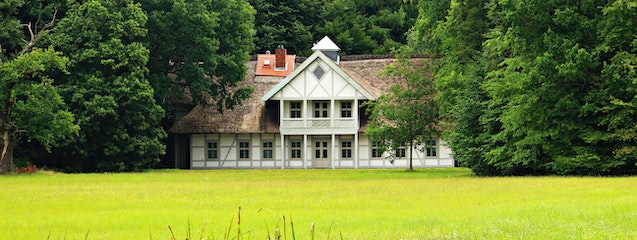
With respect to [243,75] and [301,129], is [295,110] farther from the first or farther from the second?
[243,75]

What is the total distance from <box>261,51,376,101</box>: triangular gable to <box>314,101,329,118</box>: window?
262cm

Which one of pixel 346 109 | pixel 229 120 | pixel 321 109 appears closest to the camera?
pixel 346 109

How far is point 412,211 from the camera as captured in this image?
18.5 meters

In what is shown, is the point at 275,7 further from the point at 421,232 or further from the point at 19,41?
the point at 421,232

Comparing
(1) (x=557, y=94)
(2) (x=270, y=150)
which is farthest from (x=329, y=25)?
(1) (x=557, y=94)

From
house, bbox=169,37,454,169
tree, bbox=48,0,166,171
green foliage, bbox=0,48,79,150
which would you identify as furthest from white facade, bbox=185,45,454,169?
green foliage, bbox=0,48,79,150

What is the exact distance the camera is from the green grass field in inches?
559

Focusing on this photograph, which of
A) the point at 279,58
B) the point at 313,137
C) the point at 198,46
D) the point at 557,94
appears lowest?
the point at 313,137

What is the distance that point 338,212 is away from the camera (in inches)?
723

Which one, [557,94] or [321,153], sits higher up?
[557,94]

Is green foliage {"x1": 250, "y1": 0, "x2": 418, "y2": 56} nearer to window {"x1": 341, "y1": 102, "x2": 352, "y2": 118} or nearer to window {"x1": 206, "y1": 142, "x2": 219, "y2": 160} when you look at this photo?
window {"x1": 206, "y1": 142, "x2": 219, "y2": 160}

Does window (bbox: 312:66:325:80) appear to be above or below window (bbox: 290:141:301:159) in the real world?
above

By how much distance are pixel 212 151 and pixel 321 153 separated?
Result: 6.60m

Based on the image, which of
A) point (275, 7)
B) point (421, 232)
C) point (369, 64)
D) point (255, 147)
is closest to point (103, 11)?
point (255, 147)
